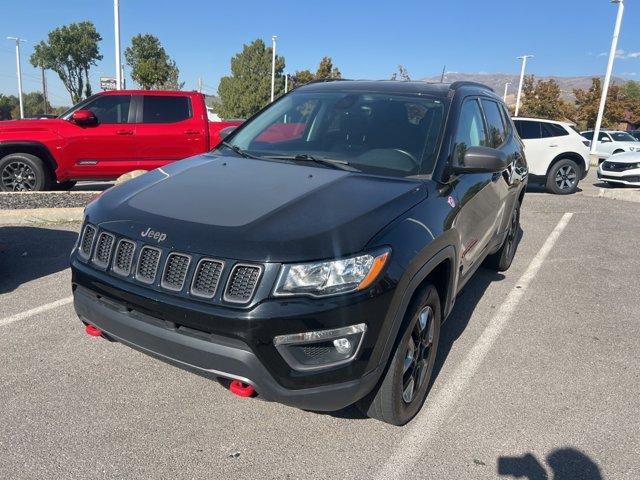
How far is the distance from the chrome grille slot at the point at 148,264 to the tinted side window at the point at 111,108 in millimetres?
7187

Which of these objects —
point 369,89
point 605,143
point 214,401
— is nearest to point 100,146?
point 369,89

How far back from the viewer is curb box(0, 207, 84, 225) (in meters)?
6.73

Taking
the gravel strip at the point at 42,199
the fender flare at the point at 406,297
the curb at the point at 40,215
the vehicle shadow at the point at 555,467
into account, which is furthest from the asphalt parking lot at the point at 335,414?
the gravel strip at the point at 42,199

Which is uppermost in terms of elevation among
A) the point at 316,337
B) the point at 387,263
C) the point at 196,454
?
the point at 387,263

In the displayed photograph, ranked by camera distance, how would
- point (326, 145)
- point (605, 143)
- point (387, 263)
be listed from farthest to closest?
1. point (605, 143)
2. point (326, 145)
3. point (387, 263)

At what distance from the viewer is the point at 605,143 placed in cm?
2373

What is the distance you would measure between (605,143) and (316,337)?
25.7 metres

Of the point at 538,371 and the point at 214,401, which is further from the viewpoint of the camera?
the point at 538,371

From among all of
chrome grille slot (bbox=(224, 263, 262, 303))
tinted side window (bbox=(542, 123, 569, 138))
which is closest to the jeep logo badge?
chrome grille slot (bbox=(224, 263, 262, 303))

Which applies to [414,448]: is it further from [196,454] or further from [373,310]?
[196,454]

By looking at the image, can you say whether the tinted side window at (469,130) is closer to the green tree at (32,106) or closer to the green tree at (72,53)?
the green tree at (72,53)

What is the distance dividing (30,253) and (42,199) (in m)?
2.10

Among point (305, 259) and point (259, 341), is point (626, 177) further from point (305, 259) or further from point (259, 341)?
point (259, 341)

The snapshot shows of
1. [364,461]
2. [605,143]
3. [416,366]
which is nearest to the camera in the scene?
[364,461]
